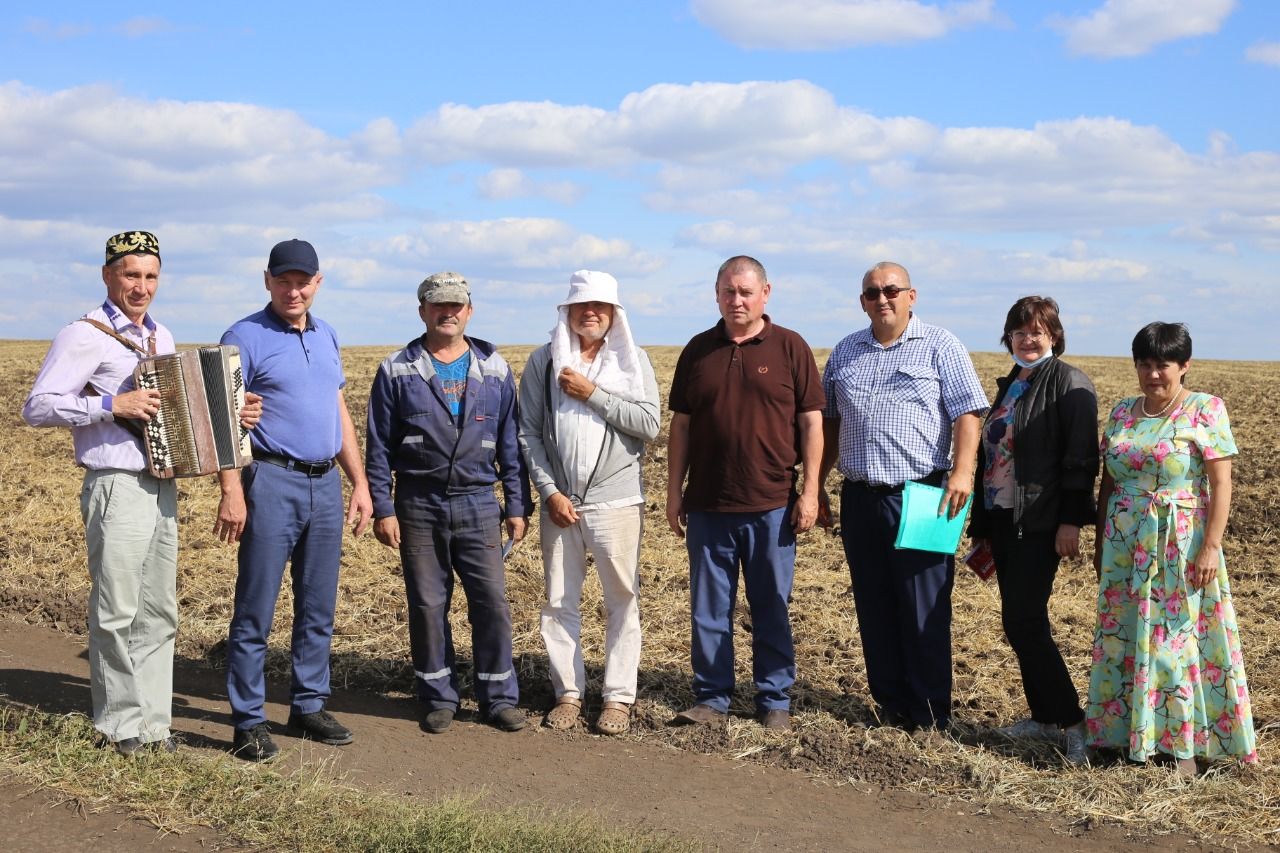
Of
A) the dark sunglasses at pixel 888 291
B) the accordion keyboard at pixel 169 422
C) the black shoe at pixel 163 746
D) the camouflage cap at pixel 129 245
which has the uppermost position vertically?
the camouflage cap at pixel 129 245

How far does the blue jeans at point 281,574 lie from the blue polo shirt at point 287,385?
144mm

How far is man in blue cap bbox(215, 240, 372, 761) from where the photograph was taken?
597 centimetres

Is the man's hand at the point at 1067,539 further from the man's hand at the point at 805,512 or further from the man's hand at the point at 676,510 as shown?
the man's hand at the point at 676,510

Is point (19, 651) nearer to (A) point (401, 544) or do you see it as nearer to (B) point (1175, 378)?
(A) point (401, 544)

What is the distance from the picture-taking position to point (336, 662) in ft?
25.7

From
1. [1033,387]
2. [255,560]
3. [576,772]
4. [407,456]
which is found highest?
[1033,387]

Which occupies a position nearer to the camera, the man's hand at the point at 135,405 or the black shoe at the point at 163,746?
the man's hand at the point at 135,405

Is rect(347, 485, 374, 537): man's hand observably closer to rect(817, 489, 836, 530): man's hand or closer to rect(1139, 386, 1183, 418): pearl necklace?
rect(817, 489, 836, 530): man's hand

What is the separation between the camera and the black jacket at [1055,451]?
5.94 m

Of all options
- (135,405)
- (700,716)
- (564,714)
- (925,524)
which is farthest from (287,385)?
(925,524)

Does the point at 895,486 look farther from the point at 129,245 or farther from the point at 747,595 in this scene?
the point at 129,245

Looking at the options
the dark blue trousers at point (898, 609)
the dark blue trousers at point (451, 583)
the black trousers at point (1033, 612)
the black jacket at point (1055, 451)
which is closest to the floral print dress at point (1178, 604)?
the black jacket at point (1055, 451)

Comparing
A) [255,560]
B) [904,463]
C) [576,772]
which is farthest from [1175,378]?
[255,560]

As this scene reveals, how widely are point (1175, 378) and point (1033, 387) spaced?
642 mm
